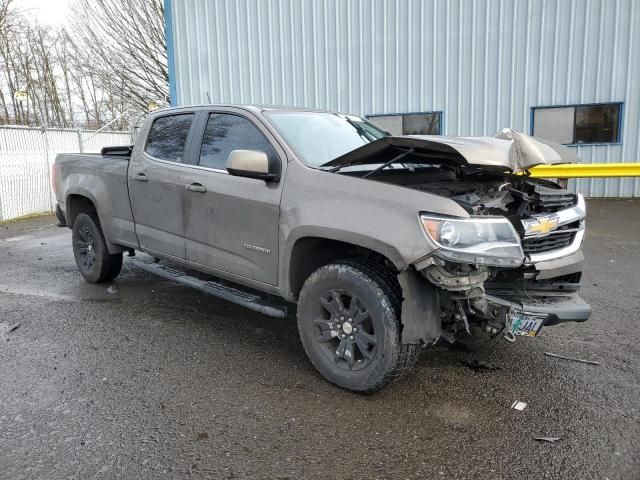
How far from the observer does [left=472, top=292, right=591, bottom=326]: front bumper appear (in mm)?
2990

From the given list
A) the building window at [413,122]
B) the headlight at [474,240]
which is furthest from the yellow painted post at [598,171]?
the headlight at [474,240]

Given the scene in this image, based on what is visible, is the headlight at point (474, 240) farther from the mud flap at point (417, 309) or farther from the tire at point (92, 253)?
the tire at point (92, 253)

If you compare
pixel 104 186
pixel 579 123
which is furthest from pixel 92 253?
pixel 579 123

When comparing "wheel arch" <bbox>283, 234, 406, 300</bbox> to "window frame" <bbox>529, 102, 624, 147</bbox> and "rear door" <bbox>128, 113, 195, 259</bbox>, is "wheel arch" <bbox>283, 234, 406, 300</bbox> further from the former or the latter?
"window frame" <bbox>529, 102, 624, 147</bbox>

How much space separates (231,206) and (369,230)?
51.8 inches

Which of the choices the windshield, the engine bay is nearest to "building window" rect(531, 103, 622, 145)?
the windshield

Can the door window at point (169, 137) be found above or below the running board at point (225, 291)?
above

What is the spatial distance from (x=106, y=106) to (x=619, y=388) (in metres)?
30.5

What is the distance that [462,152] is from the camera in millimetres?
2918

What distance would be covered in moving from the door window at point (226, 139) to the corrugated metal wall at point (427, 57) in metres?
9.27

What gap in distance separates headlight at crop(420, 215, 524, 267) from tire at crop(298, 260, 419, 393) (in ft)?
1.58

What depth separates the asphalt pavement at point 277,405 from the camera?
8.52ft

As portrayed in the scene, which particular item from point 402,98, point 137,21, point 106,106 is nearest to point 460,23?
point 402,98

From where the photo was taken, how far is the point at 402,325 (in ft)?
9.96
